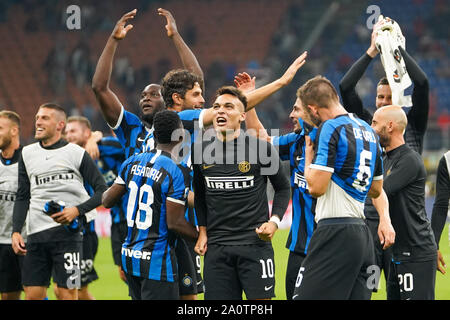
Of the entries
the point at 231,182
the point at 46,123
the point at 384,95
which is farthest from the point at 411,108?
the point at 46,123

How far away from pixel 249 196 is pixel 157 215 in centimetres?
77

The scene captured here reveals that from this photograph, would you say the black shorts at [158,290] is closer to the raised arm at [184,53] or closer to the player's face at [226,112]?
the player's face at [226,112]

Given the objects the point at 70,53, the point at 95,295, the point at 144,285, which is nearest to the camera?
the point at 144,285

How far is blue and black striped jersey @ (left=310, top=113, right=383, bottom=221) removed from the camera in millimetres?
5078

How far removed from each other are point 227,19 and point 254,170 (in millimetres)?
27264

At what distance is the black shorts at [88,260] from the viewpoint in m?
8.80

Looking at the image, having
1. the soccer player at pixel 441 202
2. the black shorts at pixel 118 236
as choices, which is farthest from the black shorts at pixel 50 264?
the soccer player at pixel 441 202

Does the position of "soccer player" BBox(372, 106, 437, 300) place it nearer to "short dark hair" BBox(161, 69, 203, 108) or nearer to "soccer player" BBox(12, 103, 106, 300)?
"short dark hair" BBox(161, 69, 203, 108)

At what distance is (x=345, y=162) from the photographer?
5133 millimetres

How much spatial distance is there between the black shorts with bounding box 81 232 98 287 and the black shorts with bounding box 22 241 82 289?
125 cm

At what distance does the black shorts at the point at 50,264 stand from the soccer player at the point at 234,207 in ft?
6.84

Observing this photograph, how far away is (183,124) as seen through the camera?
6.20 meters
